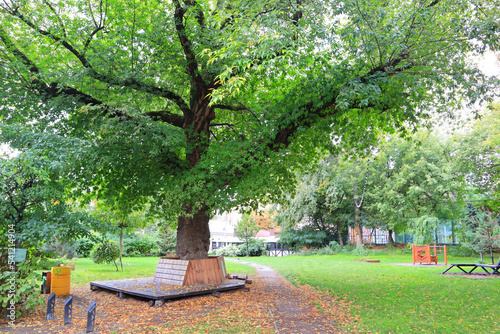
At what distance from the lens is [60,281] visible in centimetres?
960

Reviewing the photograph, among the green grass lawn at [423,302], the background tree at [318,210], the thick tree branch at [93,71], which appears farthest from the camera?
the background tree at [318,210]

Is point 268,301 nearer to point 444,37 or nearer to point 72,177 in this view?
point 72,177

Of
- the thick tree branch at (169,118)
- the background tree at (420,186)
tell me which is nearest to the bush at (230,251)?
the background tree at (420,186)

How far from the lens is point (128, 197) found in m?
11.7

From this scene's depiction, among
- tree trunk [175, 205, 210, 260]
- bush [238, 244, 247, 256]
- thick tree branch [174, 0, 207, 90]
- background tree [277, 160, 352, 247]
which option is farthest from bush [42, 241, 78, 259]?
thick tree branch [174, 0, 207, 90]

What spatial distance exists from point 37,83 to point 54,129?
4.60ft

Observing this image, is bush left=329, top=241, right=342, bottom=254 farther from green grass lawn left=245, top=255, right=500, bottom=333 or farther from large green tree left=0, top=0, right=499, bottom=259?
large green tree left=0, top=0, right=499, bottom=259

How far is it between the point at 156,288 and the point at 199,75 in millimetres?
6335

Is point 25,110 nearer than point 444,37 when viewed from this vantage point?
No

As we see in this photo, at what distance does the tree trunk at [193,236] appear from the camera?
35.8ft

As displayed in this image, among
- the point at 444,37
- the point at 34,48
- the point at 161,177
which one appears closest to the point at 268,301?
the point at 161,177

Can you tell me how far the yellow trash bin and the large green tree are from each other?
247cm

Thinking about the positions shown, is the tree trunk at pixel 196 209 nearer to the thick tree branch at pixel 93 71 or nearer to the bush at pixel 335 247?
the thick tree branch at pixel 93 71

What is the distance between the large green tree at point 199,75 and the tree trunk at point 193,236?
0.11 ft
